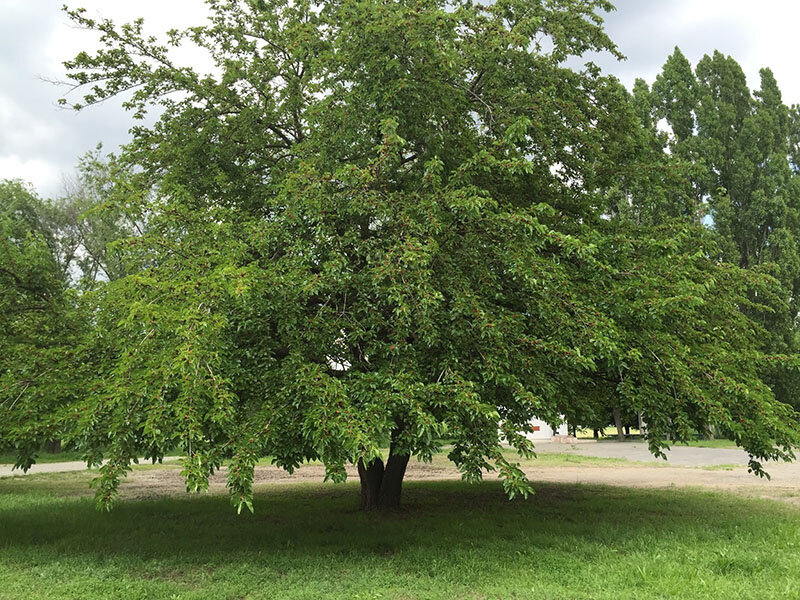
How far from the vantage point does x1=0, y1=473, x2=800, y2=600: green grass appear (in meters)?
5.45

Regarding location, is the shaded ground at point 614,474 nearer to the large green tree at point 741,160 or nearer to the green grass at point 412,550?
the green grass at point 412,550

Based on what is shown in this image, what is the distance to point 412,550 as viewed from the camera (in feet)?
22.5

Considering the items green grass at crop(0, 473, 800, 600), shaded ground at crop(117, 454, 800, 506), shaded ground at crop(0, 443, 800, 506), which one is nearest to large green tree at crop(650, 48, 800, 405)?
shaded ground at crop(0, 443, 800, 506)

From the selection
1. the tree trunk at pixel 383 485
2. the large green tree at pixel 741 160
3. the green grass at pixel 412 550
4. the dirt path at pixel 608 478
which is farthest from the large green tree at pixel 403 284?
the large green tree at pixel 741 160

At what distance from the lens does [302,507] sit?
1069 centimetres

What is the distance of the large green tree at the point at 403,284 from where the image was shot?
17.9ft

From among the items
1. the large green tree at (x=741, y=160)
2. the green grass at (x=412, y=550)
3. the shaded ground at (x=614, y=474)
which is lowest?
the shaded ground at (x=614, y=474)

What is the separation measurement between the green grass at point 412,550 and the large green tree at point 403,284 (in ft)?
3.89

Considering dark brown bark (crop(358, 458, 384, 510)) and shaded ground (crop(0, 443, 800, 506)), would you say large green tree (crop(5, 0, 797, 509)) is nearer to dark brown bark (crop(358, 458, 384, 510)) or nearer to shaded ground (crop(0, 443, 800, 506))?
dark brown bark (crop(358, 458, 384, 510))

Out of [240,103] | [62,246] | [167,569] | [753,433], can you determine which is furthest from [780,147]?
[62,246]

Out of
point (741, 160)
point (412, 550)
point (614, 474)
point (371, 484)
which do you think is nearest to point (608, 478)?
point (614, 474)

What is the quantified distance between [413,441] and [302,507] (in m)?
6.07

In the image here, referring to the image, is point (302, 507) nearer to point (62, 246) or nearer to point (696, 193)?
point (62, 246)

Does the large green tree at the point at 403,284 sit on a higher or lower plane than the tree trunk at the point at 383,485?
higher
